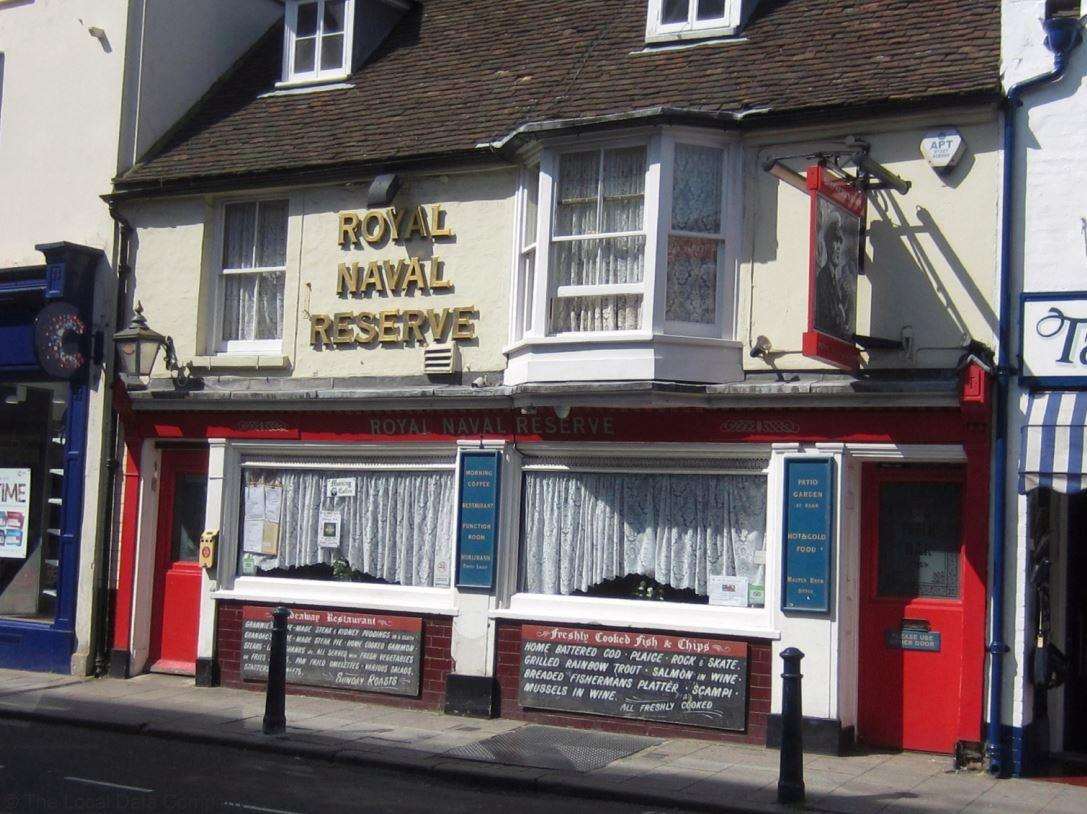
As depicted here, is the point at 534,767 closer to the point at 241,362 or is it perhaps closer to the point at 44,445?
the point at 241,362

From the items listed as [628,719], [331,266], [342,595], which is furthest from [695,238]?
[342,595]

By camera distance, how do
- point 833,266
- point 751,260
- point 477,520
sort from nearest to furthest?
point 833,266
point 751,260
point 477,520

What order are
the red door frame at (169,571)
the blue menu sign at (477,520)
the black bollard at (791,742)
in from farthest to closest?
the red door frame at (169,571), the blue menu sign at (477,520), the black bollard at (791,742)

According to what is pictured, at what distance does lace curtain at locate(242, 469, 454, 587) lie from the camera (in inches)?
516

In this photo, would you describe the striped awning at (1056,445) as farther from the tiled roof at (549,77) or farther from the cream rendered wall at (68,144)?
the cream rendered wall at (68,144)

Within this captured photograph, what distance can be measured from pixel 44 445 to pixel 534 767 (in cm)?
836

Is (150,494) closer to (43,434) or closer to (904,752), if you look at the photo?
(43,434)

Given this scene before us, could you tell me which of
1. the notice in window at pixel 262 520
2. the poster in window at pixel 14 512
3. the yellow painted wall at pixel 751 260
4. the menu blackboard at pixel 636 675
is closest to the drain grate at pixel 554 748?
the menu blackboard at pixel 636 675

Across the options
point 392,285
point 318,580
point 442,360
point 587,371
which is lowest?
point 318,580

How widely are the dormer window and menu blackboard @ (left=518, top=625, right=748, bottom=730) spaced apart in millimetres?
5951

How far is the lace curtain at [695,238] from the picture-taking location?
1162 cm

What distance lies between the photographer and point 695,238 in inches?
459

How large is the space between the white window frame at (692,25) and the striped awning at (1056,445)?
505 cm

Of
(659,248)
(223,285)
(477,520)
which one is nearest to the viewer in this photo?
(659,248)
